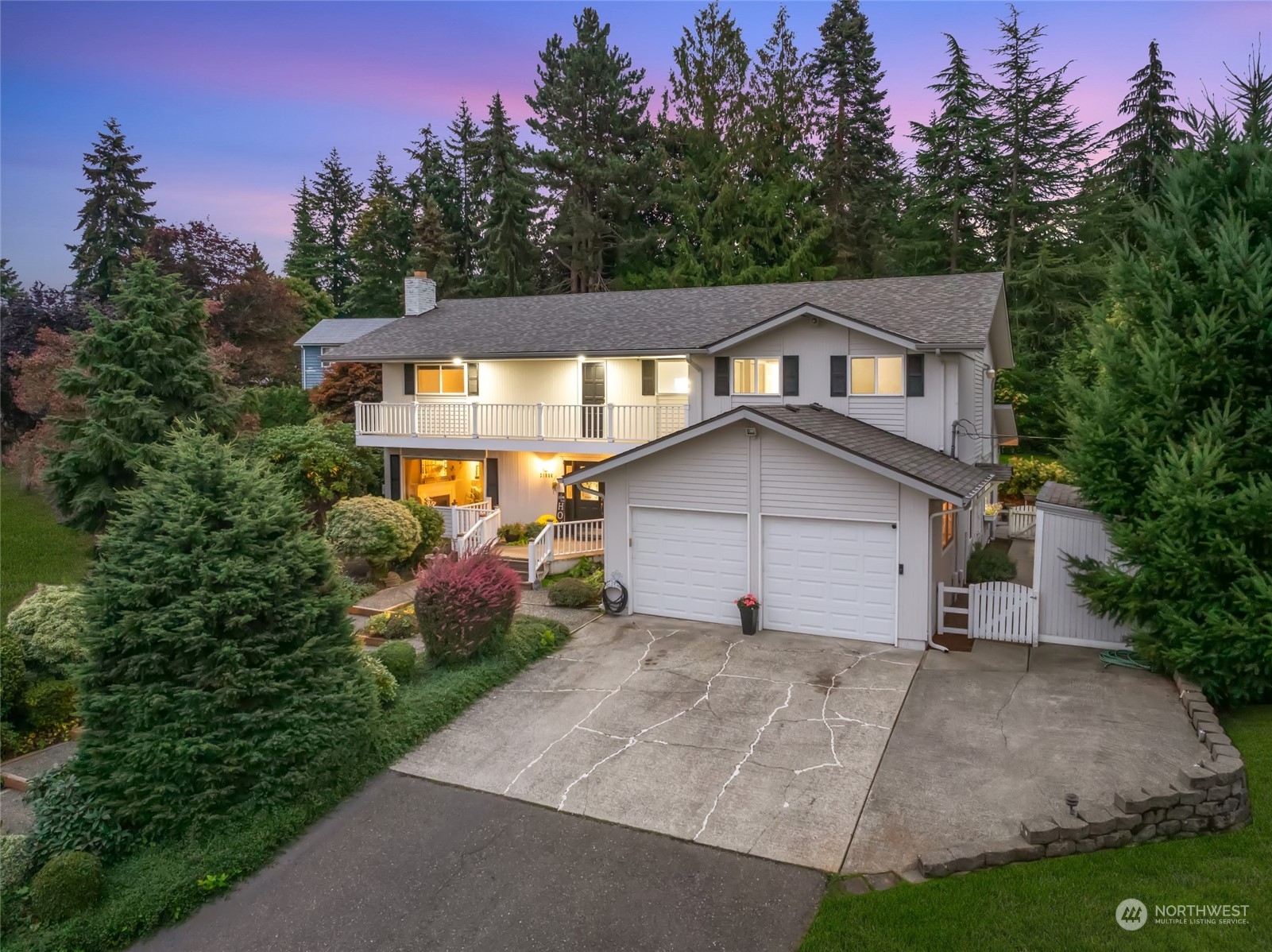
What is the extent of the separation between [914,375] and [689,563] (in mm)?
6431

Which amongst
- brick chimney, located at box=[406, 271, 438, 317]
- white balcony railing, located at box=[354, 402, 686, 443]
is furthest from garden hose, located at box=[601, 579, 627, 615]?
brick chimney, located at box=[406, 271, 438, 317]

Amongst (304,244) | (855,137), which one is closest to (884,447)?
(855,137)

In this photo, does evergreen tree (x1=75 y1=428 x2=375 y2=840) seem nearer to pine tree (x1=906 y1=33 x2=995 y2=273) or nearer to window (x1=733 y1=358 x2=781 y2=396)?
window (x1=733 y1=358 x2=781 y2=396)

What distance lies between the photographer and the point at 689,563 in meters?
14.8

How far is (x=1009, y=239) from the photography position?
33.2 m

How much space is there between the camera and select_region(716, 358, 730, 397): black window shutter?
1795cm

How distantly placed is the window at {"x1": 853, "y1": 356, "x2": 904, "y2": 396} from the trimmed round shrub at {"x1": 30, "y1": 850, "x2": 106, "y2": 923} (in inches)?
592

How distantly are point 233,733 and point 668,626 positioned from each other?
26.9 feet

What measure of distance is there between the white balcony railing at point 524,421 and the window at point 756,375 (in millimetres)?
1626

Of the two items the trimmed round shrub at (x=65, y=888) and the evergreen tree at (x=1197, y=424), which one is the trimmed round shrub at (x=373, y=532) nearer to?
the trimmed round shrub at (x=65, y=888)

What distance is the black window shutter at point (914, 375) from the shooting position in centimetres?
1595

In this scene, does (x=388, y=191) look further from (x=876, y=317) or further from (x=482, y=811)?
(x=482, y=811)

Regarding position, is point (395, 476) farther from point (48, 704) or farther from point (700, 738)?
point (700, 738)

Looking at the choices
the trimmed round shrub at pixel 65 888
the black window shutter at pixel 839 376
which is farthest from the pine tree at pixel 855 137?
the trimmed round shrub at pixel 65 888
